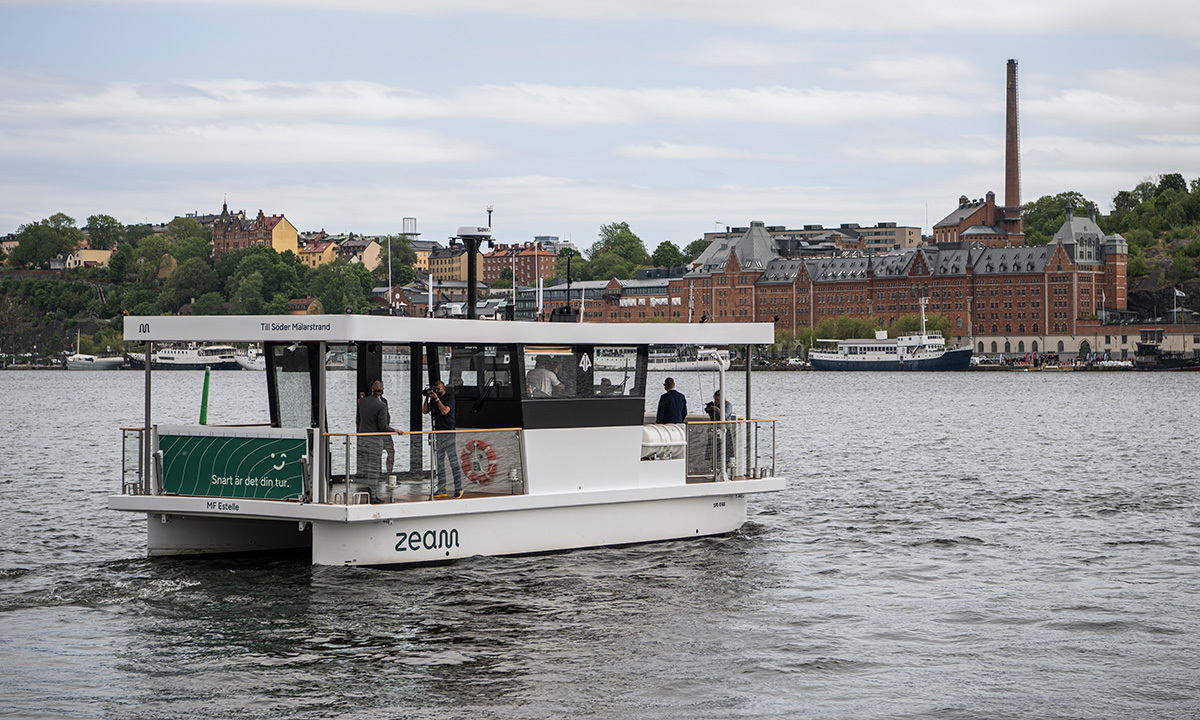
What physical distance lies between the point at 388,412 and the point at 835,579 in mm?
6601

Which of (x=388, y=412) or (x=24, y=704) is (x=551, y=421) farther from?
(x=24, y=704)

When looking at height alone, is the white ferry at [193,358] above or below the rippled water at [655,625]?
above

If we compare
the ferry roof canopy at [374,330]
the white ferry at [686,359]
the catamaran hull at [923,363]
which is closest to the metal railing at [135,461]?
the ferry roof canopy at [374,330]

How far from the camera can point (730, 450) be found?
19.8 m

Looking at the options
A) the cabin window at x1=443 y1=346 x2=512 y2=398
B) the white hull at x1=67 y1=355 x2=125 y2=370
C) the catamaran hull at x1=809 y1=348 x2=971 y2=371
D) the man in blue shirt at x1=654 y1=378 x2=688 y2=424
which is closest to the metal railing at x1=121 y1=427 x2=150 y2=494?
the cabin window at x1=443 y1=346 x2=512 y2=398

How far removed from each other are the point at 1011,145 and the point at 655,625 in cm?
18876

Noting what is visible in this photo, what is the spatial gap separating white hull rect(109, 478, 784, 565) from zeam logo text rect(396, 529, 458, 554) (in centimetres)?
1

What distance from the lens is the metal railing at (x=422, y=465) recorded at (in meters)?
15.7

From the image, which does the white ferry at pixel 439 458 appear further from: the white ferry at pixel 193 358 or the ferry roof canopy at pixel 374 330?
the white ferry at pixel 193 358

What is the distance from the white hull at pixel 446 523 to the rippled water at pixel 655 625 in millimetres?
264

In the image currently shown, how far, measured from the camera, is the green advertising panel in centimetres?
1570

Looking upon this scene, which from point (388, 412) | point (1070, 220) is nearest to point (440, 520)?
point (388, 412)

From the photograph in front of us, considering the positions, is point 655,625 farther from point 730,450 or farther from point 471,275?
point 471,275

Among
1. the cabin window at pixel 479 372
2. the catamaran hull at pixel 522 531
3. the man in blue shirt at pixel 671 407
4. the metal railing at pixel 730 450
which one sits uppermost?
the cabin window at pixel 479 372
